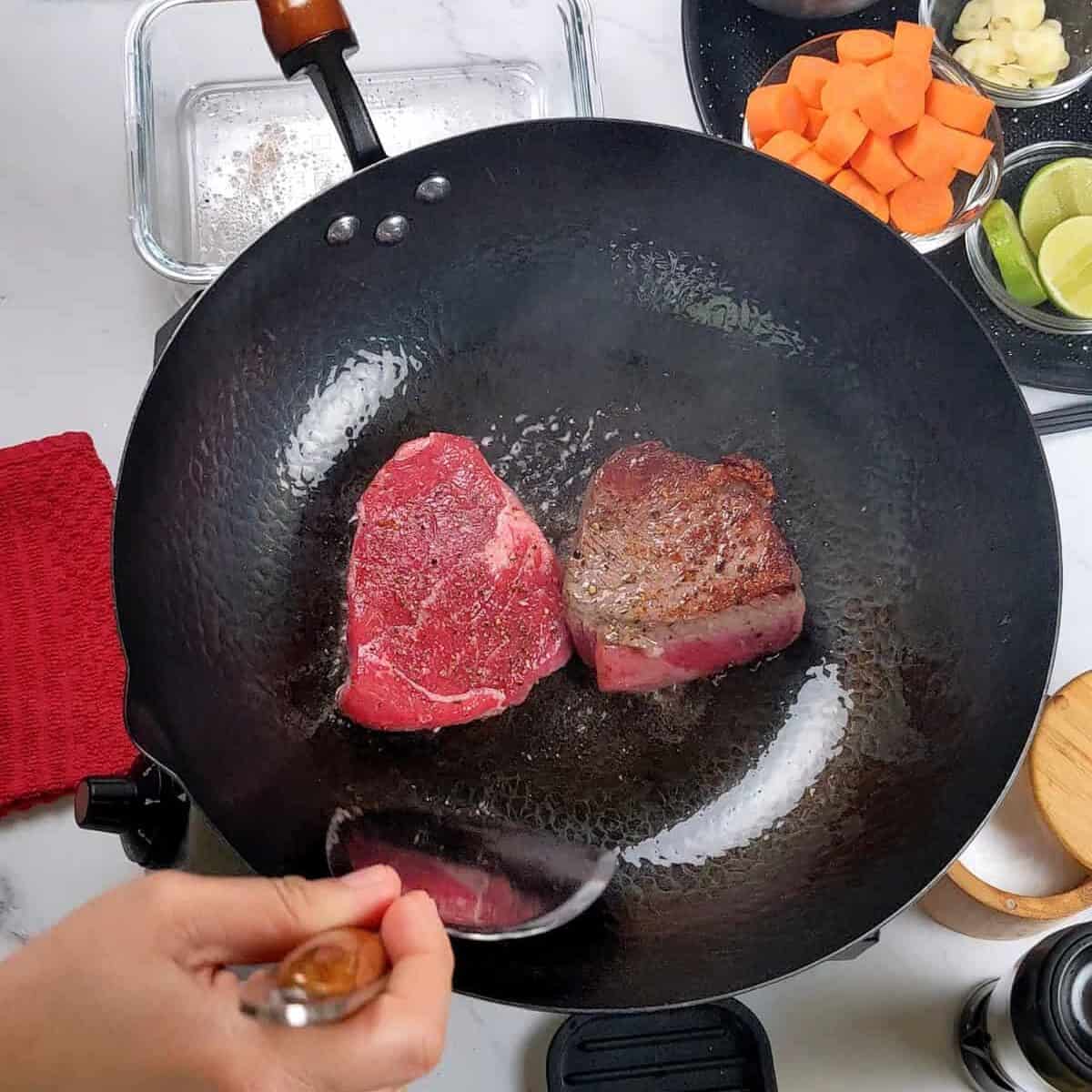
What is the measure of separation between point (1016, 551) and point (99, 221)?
114 cm

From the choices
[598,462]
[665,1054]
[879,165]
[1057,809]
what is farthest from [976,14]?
[665,1054]

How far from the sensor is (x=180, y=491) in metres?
1.02

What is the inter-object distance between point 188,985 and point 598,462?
72 centimetres

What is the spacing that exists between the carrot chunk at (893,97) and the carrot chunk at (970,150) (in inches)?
2.1

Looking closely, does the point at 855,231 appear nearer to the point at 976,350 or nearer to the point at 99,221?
the point at 976,350

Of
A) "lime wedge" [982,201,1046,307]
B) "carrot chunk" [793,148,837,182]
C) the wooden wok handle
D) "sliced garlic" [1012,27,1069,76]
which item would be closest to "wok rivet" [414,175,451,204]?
the wooden wok handle

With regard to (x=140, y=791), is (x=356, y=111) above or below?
above

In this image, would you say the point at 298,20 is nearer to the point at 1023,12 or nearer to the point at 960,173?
the point at 960,173

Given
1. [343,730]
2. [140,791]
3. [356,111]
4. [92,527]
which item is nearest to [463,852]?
[343,730]

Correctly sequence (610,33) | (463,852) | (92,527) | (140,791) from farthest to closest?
1. (610,33)
2. (92,527)
3. (463,852)
4. (140,791)

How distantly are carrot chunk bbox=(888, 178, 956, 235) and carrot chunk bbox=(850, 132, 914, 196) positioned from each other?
0.5 inches

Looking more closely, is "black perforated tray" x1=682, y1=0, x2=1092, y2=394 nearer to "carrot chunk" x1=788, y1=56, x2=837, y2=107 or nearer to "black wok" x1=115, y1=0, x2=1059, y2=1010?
"carrot chunk" x1=788, y1=56, x2=837, y2=107

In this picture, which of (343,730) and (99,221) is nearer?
(343,730)

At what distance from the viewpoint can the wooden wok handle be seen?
0.93 m
